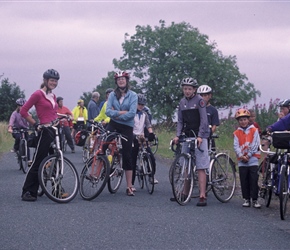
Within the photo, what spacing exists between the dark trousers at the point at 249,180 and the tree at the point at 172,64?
242 ft

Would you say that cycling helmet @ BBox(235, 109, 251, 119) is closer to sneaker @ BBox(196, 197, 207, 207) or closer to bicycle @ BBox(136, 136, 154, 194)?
sneaker @ BBox(196, 197, 207, 207)

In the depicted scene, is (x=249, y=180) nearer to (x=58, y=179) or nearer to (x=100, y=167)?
(x=100, y=167)

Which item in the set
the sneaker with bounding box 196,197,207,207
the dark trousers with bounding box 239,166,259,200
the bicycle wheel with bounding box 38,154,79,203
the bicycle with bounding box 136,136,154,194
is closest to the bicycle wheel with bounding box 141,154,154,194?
the bicycle with bounding box 136,136,154,194

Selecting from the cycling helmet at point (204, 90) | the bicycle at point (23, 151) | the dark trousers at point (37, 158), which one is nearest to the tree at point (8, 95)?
the bicycle at point (23, 151)

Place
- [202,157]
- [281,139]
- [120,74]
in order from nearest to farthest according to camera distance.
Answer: [281,139] < [202,157] < [120,74]

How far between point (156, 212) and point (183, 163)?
1.37 meters

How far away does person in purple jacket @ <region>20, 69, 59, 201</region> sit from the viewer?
464 inches

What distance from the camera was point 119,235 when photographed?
→ 8727mm

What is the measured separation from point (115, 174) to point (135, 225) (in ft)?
12.0

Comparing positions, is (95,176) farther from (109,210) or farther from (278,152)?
(278,152)

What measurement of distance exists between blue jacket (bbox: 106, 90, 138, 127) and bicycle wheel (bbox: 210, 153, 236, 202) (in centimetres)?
155

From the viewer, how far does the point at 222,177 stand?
12609 millimetres

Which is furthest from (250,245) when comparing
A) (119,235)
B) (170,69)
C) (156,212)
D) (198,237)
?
(170,69)

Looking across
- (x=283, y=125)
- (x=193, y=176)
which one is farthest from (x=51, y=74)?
(x=283, y=125)
